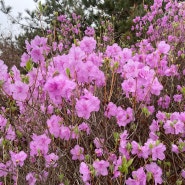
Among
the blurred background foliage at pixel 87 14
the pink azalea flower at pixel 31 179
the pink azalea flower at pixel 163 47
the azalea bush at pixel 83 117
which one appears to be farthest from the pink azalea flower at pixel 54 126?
the blurred background foliage at pixel 87 14

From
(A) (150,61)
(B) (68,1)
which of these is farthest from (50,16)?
(A) (150,61)

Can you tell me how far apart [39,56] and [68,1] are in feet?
28.7

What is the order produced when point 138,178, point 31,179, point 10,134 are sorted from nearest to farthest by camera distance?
point 138,178 → point 31,179 → point 10,134

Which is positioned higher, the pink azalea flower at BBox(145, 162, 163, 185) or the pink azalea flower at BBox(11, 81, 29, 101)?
the pink azalea flower at BBox(11, 81, 29, 101)

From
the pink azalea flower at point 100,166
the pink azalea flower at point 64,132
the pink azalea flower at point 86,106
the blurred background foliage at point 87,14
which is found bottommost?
the blurred background foliage at point 87,14

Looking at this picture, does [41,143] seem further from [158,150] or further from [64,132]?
[158,150]

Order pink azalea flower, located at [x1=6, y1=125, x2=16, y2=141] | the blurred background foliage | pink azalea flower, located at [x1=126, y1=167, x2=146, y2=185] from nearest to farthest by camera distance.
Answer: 1. pink azalea flower, located at [x1=126, y1=167, x2=146, y2=185]
2. pink azalea flower, located at [x1=6, y1=125, x2=16, y2=141]
3. the blurred background foliage

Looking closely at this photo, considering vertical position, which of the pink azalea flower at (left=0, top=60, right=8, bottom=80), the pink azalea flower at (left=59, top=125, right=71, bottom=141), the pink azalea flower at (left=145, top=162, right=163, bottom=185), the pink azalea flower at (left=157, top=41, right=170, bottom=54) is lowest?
the pink azalea flower at (left=145, top=162, right=163, bottom=185)

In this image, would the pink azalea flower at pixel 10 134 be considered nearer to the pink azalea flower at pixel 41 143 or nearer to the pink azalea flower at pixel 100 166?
the pink azalea flower at pixel 41 143

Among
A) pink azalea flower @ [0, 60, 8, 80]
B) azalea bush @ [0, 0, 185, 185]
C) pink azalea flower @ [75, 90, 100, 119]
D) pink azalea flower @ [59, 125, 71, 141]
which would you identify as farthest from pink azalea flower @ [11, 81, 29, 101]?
pink azalea flower @ [59, 125, 71, 141]

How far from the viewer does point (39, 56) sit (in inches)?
87.7

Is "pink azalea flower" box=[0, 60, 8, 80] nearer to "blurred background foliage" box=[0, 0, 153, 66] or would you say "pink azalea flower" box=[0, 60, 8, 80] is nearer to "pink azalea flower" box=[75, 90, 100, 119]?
"pink azalea flower" box=[75, 90, 100, 119]

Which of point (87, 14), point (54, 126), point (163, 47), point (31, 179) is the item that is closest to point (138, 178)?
point (54, 126)

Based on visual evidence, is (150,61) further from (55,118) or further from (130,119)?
(55,118)
